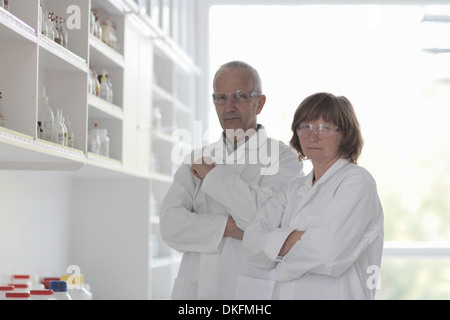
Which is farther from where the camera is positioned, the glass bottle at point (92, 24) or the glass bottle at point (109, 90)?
the glass bottle at point (109, 90)

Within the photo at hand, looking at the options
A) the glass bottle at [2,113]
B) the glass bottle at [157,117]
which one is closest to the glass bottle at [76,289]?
the glass bottle at [2,113]

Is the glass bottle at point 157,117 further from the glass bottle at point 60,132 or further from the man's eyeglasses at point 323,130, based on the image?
the man's eyeglasses at point 323,130

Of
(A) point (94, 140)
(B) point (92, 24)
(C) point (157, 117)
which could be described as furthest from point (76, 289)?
(C) point (157, 117)

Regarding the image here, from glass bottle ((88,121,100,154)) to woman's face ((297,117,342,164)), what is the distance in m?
1.22

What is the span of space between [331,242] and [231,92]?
663 millimetres

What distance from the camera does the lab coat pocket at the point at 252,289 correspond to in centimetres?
215

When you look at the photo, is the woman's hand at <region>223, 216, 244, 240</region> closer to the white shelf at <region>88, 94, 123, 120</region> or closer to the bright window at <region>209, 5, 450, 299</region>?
the white shelf at <region>88, 94, 123, 120</region>

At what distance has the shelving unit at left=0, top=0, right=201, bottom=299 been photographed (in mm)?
2109

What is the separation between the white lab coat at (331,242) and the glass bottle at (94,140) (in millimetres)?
1129

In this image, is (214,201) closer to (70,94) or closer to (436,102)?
(70,94)
